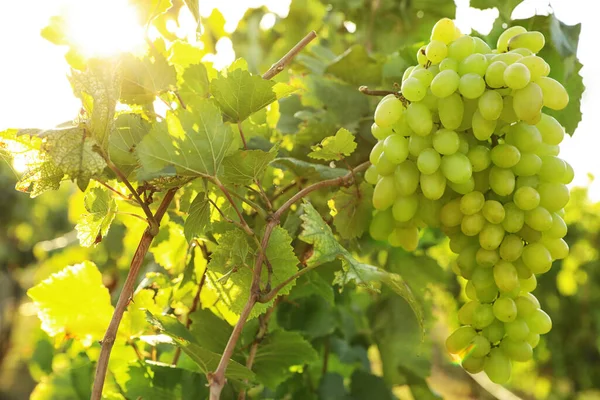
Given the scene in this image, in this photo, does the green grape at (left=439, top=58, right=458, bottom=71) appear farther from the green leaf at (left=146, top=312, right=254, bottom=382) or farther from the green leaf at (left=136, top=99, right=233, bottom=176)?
the green leaf at (left=146, top=312, right=254, bottom=382)

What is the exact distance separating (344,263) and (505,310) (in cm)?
17

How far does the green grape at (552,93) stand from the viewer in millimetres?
469

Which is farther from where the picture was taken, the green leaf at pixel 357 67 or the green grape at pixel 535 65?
the green leaf at pixel 357 67

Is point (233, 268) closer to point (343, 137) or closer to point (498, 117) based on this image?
point (343, 137)

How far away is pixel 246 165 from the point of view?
19.0 inches

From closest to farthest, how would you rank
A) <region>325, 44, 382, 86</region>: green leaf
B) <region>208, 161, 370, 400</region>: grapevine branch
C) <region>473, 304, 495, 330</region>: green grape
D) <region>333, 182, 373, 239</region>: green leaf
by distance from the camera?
<region>208, 161, 370, 400</region>: grapevine branch → <region>473, 304, 495, 330</region>: green grape → <region>333, 182, 373, 239</region>: green leaf → <region>325, 44, 382, 86</region>: green leaf

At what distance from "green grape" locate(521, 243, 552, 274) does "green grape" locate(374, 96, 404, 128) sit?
171 mm

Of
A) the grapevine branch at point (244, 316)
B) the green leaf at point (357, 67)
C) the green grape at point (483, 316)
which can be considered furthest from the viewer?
the green leaf at point (357, 67)

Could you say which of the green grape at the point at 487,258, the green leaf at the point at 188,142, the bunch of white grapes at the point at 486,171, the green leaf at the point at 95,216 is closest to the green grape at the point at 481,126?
the bunch of white grapes at the point at 486,171

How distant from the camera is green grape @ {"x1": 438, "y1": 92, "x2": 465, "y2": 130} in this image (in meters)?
0.47

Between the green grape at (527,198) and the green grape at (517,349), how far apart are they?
0.13 meters

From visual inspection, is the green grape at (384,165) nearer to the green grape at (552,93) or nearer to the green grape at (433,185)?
the green grape at (433,185)

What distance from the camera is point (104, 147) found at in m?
0.42

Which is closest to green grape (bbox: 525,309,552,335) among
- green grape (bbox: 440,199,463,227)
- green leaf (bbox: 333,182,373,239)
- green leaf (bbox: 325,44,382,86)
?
green grape (bbox: 440,199,463,227)
